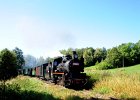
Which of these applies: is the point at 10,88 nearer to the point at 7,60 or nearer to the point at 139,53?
the point at 7,60

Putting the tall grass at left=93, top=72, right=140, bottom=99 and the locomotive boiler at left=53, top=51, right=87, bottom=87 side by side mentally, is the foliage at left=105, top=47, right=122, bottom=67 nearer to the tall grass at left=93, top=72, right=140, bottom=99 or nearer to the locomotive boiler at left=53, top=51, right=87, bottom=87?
the locomotive boiler at left=53, top=51, right=87, bottom=87

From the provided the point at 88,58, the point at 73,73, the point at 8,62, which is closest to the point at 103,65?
the point at 88,58

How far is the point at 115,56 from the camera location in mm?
102625

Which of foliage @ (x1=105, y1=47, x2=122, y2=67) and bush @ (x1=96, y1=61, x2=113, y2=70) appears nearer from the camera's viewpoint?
bush @ (x1=96, y1=61, x2=113, y2=70)

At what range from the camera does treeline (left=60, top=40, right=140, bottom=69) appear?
99.2 metres

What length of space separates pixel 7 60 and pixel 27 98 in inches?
2185

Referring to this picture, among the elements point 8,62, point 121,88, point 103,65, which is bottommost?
point 121,88

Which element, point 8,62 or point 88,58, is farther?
point 88,58

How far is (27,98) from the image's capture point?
15891 millimetres

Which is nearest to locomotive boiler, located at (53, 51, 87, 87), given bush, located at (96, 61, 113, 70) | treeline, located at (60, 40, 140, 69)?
bush, located at (96, 61, 113, 70)

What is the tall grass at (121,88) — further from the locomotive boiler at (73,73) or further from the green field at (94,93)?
the locomotive boiler at (73,73)

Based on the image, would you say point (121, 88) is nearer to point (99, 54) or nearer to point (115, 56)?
point (115, 56)

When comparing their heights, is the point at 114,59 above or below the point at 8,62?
above

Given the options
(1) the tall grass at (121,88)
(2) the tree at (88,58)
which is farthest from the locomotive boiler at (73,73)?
(2) the tree at (88,58)
